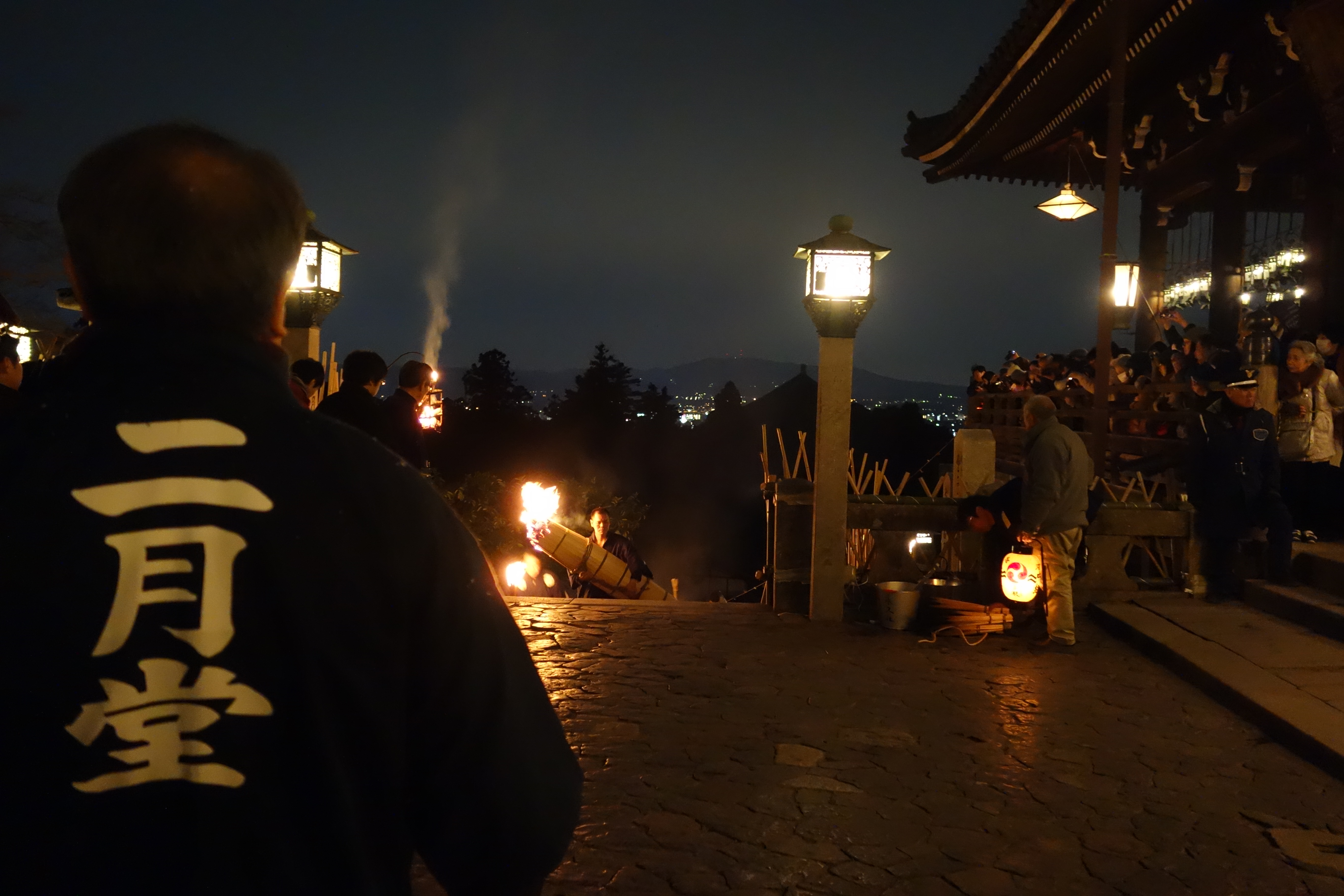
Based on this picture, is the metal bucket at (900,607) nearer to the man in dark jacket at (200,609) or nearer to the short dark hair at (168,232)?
the man in dark jacket at (200,609)

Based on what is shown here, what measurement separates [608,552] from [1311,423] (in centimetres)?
809

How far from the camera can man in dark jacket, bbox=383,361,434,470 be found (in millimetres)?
7215

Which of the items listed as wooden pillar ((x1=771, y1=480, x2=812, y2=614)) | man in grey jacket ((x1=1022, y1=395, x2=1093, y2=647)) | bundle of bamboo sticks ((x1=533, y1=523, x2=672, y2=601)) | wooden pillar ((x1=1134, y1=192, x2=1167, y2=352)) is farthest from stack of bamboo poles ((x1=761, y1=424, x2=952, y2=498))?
wooden pillar ((x1=1134, y1=192, x2=1167, y2=352))

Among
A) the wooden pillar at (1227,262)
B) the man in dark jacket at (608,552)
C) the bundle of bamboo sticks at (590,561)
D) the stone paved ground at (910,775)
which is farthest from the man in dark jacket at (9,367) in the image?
the wooden pillar at (1227,262)

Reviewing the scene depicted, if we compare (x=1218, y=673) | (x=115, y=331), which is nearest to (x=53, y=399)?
(x=115, y=331)

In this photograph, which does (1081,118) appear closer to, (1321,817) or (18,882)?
(1321,817)

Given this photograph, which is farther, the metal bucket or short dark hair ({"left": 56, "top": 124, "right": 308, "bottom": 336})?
the metal bucket

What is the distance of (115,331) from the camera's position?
1.35 meters

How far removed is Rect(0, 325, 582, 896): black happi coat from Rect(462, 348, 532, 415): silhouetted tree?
193 ft

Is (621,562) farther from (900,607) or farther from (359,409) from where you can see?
(359,409)

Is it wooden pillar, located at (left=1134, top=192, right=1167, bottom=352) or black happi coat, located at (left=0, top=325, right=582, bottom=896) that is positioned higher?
wooden pillar, located at (left=1134, top=192, right=1167, bottom=352)

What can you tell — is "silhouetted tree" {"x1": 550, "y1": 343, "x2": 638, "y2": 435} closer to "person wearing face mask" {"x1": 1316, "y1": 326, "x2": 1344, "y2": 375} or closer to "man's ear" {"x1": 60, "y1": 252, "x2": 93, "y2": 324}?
"person wearing face mask" {"x1": 1316, "y1": 326, "x2": 1344, "y2": 375}

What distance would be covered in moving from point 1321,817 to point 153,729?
559 centimetres

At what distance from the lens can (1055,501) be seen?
318 inches
